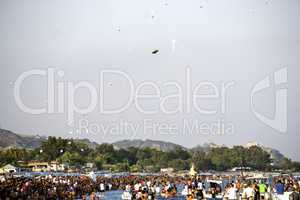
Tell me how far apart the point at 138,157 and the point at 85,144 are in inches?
524

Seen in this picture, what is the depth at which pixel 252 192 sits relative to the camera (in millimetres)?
15141

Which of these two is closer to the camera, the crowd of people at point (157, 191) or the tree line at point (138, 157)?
the crowd of people at point (157, 191)

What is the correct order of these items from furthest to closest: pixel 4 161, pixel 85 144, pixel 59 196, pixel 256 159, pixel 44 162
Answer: pixel 256 159, pixel 85 144, pixel 44 162, pixel 4 161, pixel 59 196

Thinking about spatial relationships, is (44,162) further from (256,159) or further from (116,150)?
(256,159)

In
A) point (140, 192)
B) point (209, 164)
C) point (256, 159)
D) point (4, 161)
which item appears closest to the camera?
Answer: point (140, 192)

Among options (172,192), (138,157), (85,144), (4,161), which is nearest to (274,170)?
(138,157)

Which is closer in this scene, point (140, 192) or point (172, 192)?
point (140, 192)

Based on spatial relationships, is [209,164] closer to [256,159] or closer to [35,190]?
[256,159]

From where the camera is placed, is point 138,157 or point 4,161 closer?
point 4,161

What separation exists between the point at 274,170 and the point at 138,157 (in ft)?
126

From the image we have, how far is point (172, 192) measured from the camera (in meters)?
24.1

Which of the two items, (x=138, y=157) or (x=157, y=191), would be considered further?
(x=138, y=157)

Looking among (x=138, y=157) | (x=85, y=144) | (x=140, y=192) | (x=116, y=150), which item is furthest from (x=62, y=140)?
(x=140, y=192)

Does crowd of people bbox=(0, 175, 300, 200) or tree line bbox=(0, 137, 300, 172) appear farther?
tree line bbox=(0, 137, 300, 172)
